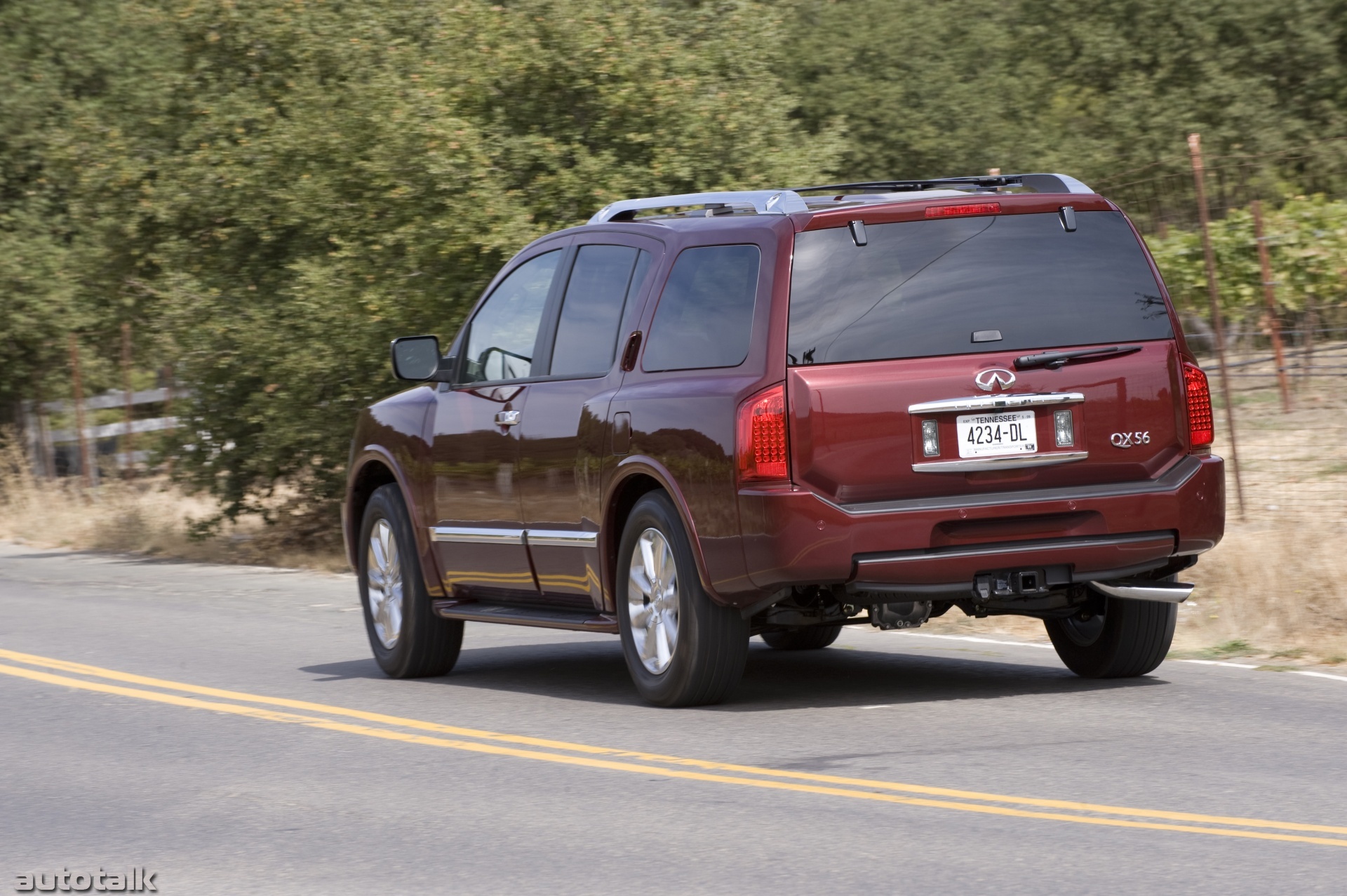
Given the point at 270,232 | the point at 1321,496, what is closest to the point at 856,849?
the point at 1321,496

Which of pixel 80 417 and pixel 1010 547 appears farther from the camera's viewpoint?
pixel 80 417

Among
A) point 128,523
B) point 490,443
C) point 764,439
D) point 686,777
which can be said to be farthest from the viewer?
point 128,523

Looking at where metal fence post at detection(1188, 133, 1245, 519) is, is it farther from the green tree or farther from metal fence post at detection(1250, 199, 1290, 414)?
the green tree

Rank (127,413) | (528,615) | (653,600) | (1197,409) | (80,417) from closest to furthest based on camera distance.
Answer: (1197,409)
(653,600)
(528,615)
(127,413)
(80,417)

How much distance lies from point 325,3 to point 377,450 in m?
10.7

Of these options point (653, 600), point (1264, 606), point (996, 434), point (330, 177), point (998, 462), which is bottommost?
point (1264, 606)

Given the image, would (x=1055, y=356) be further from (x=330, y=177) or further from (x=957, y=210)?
(x=330, y=177)

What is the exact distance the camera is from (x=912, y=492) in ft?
25.5

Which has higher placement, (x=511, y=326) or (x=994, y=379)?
(x=511, y=326)

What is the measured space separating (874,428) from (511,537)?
7.58ft

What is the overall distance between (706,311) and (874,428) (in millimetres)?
932

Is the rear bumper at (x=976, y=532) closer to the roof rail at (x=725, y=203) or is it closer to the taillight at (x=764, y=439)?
the taillight at (x=764, y=439)

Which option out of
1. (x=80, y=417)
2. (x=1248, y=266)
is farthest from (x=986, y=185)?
(x=80, y=417)

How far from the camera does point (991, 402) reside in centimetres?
779
